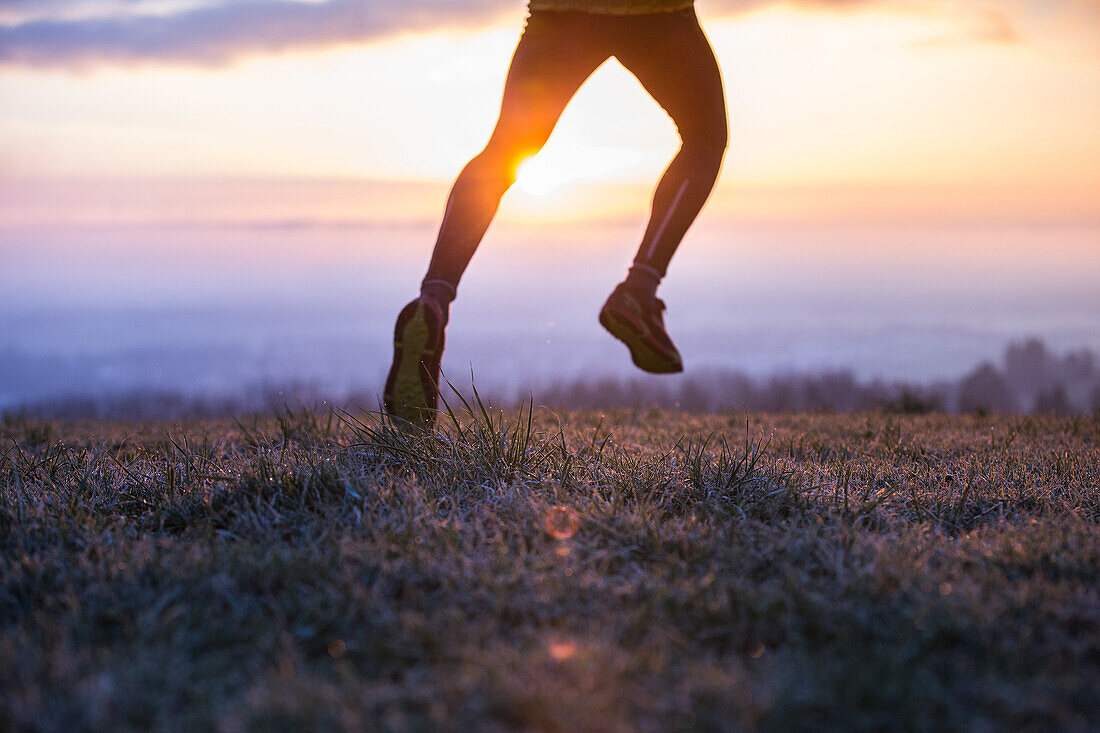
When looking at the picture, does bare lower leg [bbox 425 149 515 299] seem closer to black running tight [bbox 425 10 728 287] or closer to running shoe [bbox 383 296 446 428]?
black running tight [bbox 425 10 728 287]

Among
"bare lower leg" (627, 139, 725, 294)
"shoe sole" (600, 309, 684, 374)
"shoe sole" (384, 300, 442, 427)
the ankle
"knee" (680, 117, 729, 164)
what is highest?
"knee" (680, 117, 729, 164)

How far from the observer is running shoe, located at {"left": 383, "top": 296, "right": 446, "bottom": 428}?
284 centimetres

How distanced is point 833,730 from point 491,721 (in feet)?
1.59

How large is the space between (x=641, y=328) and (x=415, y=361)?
Result: 0.78m

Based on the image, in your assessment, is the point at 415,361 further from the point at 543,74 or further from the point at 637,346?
the point at 543,74

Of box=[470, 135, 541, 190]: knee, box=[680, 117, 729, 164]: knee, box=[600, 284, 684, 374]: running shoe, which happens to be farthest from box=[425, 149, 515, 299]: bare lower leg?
box=[680, 117, 729, 164]: knee

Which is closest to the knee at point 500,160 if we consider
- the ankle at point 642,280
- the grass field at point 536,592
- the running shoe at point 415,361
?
the running shoe at point 415,361

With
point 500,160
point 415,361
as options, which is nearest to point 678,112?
point 500,160

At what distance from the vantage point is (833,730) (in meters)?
1.23

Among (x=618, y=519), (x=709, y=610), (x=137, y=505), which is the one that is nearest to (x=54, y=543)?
(x=137, y=505)

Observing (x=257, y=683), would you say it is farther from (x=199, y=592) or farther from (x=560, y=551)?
(x=560, y=551)

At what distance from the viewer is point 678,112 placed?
2969 mm

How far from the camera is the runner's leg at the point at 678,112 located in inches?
112

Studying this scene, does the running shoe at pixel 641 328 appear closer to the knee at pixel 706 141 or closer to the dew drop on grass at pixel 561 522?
the knee at pixel 706 141
